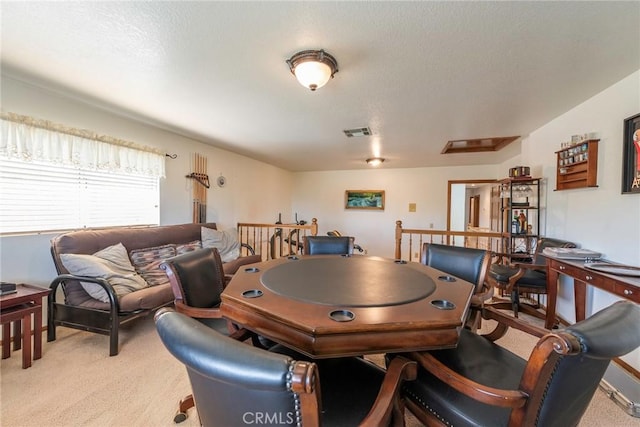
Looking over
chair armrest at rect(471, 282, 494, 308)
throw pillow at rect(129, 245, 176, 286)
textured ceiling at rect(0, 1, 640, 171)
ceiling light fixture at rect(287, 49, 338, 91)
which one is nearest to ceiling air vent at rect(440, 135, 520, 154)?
textured ceiling at rect(0, 1, 640, 171)

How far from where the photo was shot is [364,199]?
668 cm

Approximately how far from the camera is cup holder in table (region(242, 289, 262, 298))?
4.13ft

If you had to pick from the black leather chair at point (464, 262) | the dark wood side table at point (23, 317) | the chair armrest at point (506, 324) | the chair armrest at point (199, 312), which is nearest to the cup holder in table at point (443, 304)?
the chair armrest at point (506, 324)

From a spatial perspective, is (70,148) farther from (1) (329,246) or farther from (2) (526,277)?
(2) (526,277)

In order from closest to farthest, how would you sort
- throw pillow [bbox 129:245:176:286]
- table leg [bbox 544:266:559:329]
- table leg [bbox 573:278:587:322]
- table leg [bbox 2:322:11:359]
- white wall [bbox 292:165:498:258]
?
table leg [bbox 2:322:11:359] < table leg [bbox 573:278:587:322] < table leg [bbox 544:266:559:329] < throw pillow [bbox 129:245:176:286] < white wall [bbox 292:165:498:258]

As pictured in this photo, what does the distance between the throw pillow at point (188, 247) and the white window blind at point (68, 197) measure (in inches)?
21.2

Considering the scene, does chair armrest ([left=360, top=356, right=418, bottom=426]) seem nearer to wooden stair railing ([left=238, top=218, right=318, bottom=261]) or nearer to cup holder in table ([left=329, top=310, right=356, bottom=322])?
cup holder in table ([left=329, top=310, right=356, bottom=322])

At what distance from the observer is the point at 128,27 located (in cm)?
153

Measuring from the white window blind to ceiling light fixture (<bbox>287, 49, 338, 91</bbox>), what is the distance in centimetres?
253

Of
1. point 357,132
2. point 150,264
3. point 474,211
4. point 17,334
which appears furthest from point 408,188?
point 17,334

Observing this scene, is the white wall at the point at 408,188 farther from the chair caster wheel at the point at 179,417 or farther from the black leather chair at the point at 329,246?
the black leather chair at the point at 329,246

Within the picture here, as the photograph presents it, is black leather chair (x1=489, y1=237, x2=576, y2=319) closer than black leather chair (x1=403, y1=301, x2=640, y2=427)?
No

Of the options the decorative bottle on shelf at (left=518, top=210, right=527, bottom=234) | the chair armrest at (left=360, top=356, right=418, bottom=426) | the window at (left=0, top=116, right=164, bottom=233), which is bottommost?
the chair armrest at (left=360, top=356, right=418, bottom=426)

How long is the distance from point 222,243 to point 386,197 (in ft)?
13.8
